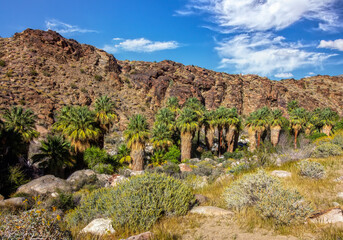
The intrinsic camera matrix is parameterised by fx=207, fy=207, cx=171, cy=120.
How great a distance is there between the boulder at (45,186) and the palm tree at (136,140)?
1211 centimetres

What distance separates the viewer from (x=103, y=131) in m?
30.9

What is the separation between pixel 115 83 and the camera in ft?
221

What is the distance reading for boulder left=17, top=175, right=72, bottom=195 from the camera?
53.3ft

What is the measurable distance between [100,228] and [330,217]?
222 inches

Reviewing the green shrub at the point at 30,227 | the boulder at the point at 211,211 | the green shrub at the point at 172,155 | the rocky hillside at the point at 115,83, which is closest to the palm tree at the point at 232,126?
the green shrub at the point at 172,155

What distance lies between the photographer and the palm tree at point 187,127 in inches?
1324

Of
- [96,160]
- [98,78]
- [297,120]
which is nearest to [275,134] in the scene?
[297,120]

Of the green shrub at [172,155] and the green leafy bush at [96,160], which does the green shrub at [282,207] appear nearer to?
the green leafy bush at [96,160]

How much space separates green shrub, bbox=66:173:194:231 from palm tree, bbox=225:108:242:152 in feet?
115

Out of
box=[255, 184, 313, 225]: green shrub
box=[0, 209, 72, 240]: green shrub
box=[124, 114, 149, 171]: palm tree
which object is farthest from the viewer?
box=[124, 114, 149, 171]: palm tree

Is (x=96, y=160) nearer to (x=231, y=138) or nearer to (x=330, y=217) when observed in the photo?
(x=330, y=217)

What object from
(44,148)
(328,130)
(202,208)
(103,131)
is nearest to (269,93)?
(328,130)

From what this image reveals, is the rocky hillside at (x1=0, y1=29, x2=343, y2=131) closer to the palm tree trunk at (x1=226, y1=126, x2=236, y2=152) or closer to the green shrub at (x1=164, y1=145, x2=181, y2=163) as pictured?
the green shrub at (x1=164, y1=145, x2=181, y2=163)

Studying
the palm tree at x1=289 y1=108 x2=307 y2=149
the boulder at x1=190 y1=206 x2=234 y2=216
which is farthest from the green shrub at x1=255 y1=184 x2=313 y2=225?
the palm tree at x1=289 y1=108 x2=307 y2=149
